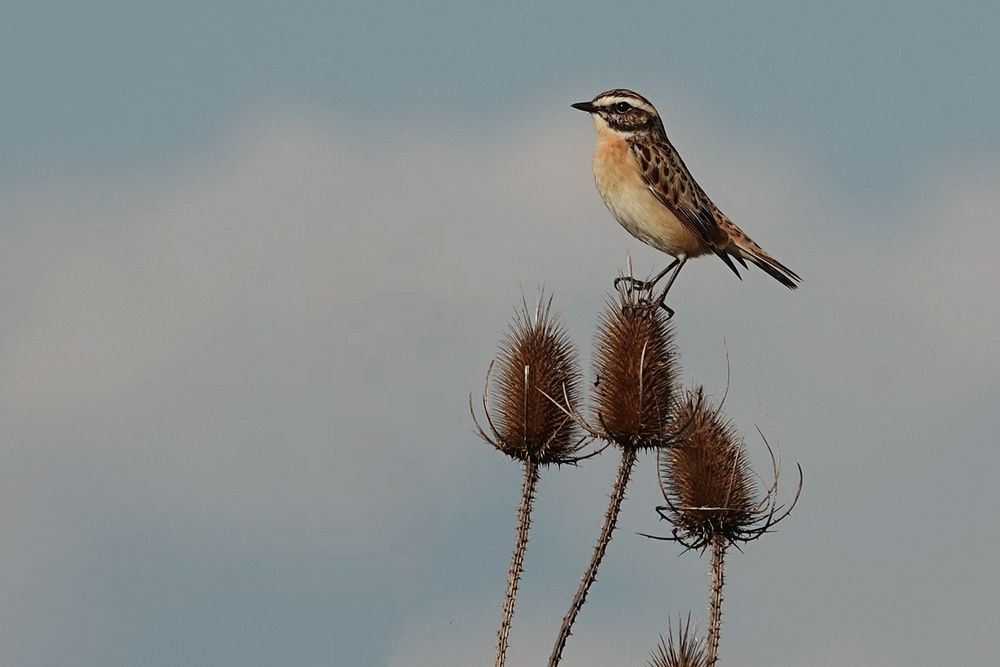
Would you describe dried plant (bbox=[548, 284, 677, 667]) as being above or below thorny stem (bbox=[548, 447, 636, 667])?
above

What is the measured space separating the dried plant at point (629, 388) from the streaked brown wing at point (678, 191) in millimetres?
4903

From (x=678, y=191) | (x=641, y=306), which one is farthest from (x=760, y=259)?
(x=641, y=306)

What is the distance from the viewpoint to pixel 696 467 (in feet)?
37.3

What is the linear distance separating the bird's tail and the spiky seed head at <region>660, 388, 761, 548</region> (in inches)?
236

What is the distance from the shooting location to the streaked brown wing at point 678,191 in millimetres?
16438

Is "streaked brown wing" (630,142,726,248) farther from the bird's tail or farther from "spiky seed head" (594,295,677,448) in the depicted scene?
"spiky seed head" (594,295,677,448)

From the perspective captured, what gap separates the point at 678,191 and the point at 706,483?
6068mm

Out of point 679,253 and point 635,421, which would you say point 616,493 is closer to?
point 635,421

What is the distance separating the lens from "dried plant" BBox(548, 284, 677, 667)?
1044cm

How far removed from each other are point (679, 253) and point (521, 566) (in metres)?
7.04

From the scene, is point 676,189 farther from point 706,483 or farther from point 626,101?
point 706,483

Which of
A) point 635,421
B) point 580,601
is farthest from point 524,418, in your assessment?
point 580,601

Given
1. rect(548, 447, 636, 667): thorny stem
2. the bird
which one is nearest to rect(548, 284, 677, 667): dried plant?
rect(548, 447, 636, 667): thorny stem

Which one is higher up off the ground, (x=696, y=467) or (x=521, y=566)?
(x=696, y=467)
